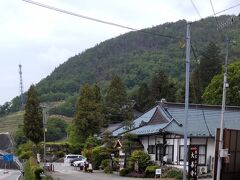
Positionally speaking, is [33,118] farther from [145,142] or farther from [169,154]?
[169,154]

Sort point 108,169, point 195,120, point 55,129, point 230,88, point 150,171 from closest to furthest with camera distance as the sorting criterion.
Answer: point 150,171
point 195,120
point 108,169
point 230,88
point 55,129

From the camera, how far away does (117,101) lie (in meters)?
74.6

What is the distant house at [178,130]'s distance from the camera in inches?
1387

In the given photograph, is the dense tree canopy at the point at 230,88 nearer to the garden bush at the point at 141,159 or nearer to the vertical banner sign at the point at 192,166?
the garden bush at the point at 141,159

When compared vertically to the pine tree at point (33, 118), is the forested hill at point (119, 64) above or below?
above

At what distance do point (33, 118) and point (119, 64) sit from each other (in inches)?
2542

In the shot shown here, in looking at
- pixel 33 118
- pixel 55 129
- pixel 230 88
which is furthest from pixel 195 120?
pixel 55 129

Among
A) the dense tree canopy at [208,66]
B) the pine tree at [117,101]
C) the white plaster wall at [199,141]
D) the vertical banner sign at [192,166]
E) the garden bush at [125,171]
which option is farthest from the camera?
the pine tree at [117,101]

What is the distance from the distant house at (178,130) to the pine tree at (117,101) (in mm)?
30384

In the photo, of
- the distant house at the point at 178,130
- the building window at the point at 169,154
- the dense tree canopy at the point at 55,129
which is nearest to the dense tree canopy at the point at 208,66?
the distant house at the point at 178,130

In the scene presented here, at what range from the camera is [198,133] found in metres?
35.2

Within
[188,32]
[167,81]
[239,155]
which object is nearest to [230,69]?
[167,81]

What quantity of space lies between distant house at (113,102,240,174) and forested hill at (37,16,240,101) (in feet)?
117

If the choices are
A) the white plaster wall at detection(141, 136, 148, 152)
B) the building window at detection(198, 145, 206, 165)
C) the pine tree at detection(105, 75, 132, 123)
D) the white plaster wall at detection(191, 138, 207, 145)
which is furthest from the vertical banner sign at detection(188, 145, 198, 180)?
the pine tree at detection(105, 75, 132, 123)
